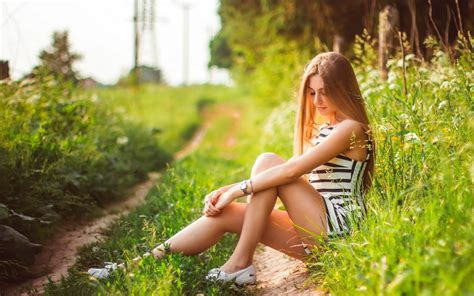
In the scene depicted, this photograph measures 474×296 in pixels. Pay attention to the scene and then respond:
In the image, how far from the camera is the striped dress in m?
3.39

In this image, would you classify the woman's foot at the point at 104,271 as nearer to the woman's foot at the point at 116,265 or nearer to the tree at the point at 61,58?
the woman's foot at the point at 116,265

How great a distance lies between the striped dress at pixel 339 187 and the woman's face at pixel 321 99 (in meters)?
0.11

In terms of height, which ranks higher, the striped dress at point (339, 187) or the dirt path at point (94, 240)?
the striped dress at point (339, 187)

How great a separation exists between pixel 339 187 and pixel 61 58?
763 centimetres

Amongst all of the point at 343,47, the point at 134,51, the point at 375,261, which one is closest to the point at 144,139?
the point at 343,47

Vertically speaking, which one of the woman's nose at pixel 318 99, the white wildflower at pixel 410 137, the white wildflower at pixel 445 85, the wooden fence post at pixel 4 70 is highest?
the wooden fence post at pixel 4 70

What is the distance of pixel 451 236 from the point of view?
8.16 feet

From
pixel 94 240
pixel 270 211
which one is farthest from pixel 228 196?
pixel 94 240

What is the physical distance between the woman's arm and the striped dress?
0.36ft

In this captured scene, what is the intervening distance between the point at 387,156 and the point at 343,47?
21.2 ft

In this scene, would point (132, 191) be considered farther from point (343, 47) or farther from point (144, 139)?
point (343, 47)

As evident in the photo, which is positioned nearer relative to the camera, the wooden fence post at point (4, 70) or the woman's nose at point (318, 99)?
the woman's nose at point (318, 99)

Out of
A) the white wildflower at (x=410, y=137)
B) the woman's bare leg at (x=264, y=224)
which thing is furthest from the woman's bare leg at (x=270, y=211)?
the white wildflower at (x=410, y=137)

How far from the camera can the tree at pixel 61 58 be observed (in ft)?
28.9
